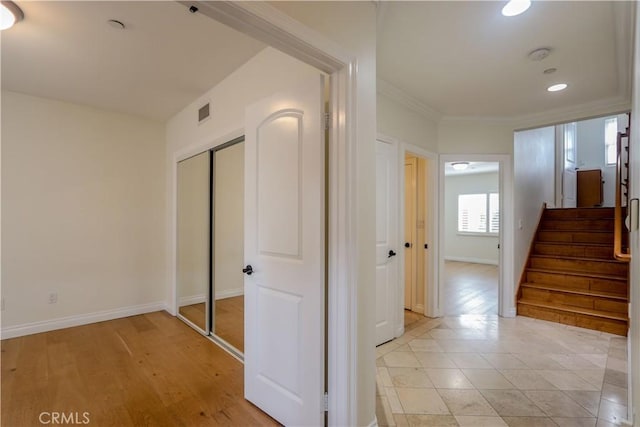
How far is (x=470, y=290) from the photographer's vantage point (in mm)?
5289

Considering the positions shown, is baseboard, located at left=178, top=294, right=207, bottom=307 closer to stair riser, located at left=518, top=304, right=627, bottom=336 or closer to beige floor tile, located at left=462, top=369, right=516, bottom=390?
beige floor tile, located at left=462, top=369, right=516, bottom=390

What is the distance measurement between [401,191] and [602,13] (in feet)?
6.31

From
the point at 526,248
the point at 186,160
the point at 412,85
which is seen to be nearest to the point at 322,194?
the point at 412,85

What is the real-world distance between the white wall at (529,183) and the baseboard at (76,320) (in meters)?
4.78

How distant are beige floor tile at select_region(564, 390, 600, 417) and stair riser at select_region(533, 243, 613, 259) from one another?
2.81 m

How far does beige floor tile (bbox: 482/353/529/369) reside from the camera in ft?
8.45

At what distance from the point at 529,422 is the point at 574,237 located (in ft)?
13.0

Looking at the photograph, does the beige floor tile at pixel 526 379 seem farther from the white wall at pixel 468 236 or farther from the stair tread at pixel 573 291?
the white wall at pixel 468 236

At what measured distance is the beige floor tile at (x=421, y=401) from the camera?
199 centimetres

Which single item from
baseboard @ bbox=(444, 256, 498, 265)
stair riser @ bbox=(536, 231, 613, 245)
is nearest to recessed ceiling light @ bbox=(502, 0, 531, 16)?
stair riser @ bbox=(536, 231, 613, 245)

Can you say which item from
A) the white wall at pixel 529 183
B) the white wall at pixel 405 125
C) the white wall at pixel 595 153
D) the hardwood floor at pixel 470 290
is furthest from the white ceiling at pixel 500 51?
the white wall at pixel 595 153

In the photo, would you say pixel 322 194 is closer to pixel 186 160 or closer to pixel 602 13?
pixel 602 13

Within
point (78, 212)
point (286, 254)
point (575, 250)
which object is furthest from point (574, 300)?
point (78, 212)

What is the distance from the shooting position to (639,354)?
149 cm
